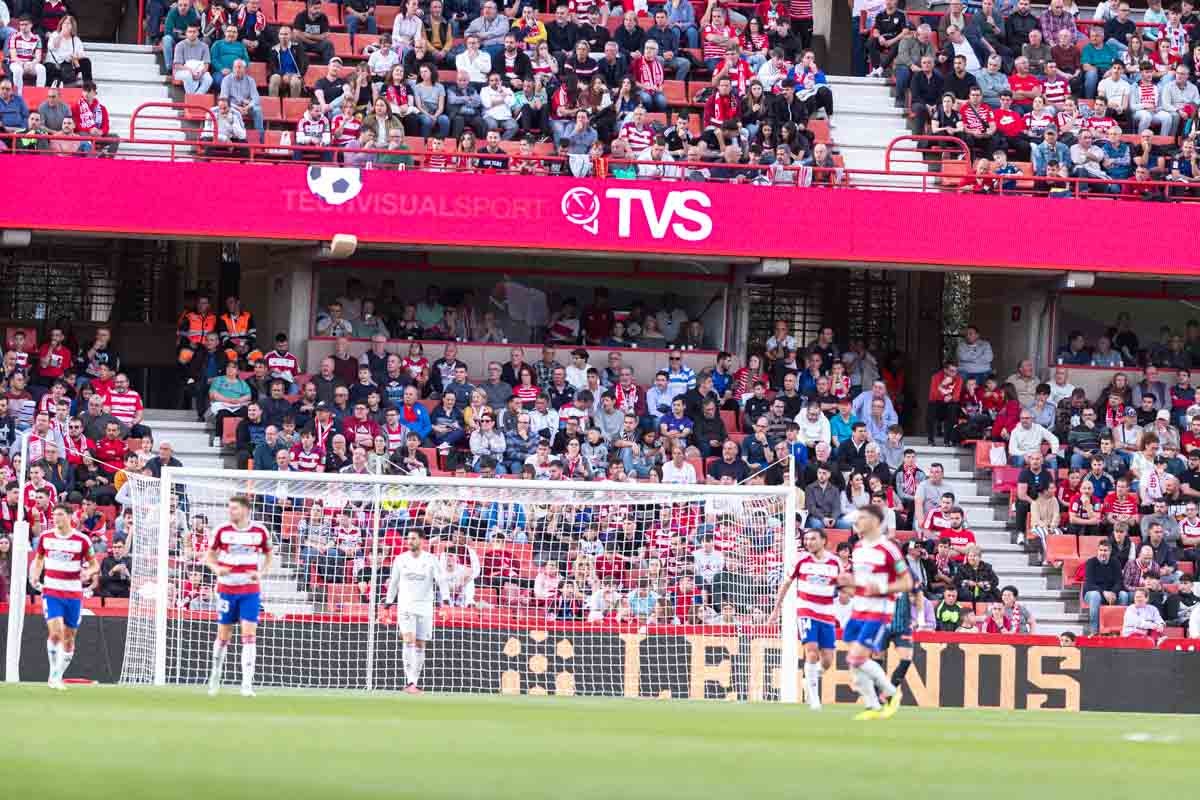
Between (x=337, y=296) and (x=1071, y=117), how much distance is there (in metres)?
10.8

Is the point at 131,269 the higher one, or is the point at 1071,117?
the point at 1071,117

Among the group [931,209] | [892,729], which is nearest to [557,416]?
[931,209]

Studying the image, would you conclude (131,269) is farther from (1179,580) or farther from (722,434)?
(1179,580)

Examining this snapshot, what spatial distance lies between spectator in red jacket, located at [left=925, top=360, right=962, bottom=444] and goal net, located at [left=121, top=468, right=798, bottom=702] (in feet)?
23.7

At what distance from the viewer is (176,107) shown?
26656mm

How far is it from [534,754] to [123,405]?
15.8 m

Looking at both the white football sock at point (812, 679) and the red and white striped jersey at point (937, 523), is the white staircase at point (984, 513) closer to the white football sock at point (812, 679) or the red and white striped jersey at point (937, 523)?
the red and white striped jersey at point (937, 523)

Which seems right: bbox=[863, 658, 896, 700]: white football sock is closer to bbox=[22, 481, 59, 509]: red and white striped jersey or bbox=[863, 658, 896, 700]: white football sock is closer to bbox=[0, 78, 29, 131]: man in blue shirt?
bbox=[22, 481, 59, 509]: red and white striped jersey

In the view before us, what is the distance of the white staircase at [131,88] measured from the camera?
27.5m

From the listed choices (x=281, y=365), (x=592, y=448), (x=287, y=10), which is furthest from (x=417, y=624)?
(x=287, y=10)

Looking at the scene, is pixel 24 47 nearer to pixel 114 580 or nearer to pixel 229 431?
pixel 229 431

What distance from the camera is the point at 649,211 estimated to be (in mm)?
27594

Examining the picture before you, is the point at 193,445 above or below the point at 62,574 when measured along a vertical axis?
above

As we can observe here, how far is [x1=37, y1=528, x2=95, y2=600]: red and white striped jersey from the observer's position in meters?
18.1
